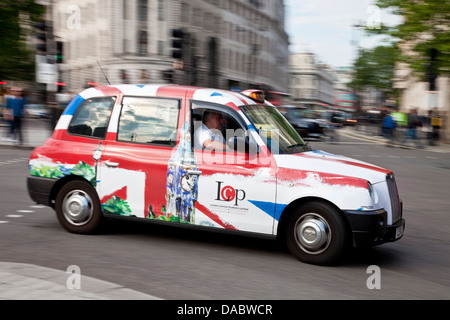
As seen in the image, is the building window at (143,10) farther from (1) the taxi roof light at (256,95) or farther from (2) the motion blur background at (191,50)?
(1) the taxi roof light at (256,95)

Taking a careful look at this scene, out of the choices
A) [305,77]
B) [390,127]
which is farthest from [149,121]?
[305,77]

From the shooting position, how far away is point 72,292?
15.0 ft

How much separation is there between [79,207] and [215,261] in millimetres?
1888

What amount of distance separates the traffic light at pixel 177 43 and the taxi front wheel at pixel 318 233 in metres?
13.5

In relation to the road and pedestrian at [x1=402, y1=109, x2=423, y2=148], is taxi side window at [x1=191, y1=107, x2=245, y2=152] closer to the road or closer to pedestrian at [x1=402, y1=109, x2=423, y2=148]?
the road

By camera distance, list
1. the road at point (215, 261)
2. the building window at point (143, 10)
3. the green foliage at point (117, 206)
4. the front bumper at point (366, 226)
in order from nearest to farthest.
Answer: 1. the road at point (215, 261)
2. the front bumper at point (366, 226)
3. the green foliage at point (117, 206)
4. the building window at point (143, 10)

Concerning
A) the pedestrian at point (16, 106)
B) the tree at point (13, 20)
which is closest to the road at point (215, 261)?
the pedestrian at point (16, 106)

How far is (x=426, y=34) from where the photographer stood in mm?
28844

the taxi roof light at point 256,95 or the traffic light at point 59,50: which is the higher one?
the traffic light at point 59,50

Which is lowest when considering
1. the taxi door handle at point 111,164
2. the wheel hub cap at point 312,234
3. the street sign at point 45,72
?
the wheel hub cap at point 312,234

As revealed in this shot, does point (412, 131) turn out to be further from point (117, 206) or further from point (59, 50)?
point (117, 206)

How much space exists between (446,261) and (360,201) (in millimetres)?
1497

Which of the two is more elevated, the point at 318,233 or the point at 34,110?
the point at 34,110

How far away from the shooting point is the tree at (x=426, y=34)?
27.0 m
